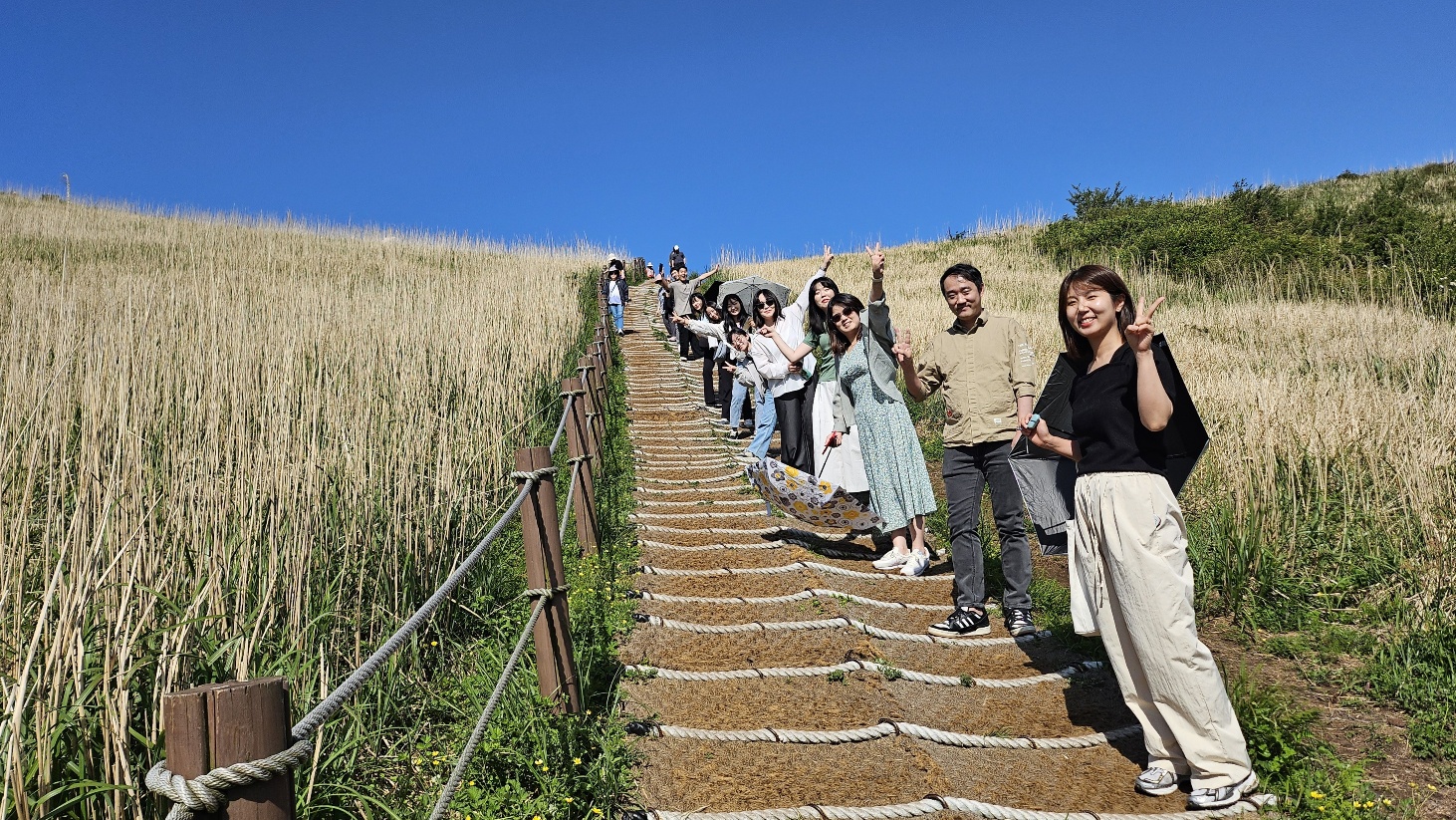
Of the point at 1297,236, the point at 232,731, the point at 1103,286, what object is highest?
the point at 1297,236

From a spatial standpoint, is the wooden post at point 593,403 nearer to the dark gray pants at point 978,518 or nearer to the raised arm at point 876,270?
A: the raised arm at point 876,270

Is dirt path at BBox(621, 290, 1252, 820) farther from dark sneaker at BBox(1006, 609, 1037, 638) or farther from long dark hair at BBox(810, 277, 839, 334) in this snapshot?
long dark hair at BBox(810, 277, 839, 334)

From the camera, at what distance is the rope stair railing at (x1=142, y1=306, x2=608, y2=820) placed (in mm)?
1201

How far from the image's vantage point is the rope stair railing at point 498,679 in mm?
1201

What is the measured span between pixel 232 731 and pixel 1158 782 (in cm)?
276

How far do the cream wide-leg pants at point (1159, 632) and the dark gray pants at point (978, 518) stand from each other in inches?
50.2

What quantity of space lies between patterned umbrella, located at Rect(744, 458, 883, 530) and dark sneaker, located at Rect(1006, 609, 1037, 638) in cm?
124

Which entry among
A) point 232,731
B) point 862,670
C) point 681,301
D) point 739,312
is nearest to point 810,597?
point 862,670

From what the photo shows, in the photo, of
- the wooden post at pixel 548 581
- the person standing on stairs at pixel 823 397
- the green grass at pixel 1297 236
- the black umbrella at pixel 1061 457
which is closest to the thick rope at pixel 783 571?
the person standing on stairs at pixel 823 397

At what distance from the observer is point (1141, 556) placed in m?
2.83

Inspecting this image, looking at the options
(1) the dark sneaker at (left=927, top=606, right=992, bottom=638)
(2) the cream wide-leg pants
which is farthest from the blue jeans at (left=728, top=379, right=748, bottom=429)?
(2) the cream wide-leg pants

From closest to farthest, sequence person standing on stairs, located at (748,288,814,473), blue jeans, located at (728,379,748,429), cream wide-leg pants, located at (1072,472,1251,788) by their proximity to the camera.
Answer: cream wide-leg pants, located at (1072,472,1251,788)
person standing on stairs, located at (748,288,814,473)
blue jeans, located at (728,379,748,429)

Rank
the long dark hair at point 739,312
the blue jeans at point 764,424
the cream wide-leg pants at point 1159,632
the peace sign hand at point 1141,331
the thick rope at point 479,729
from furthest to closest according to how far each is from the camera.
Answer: the long dark hair at point 739,312
the blue jeans at point 764,424
the cream wide-leg pants at point 1159,632
the peace sign hand at point 1141,331
the thick rope at point 479,729

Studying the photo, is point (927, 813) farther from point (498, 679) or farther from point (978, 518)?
point (978, 518)
